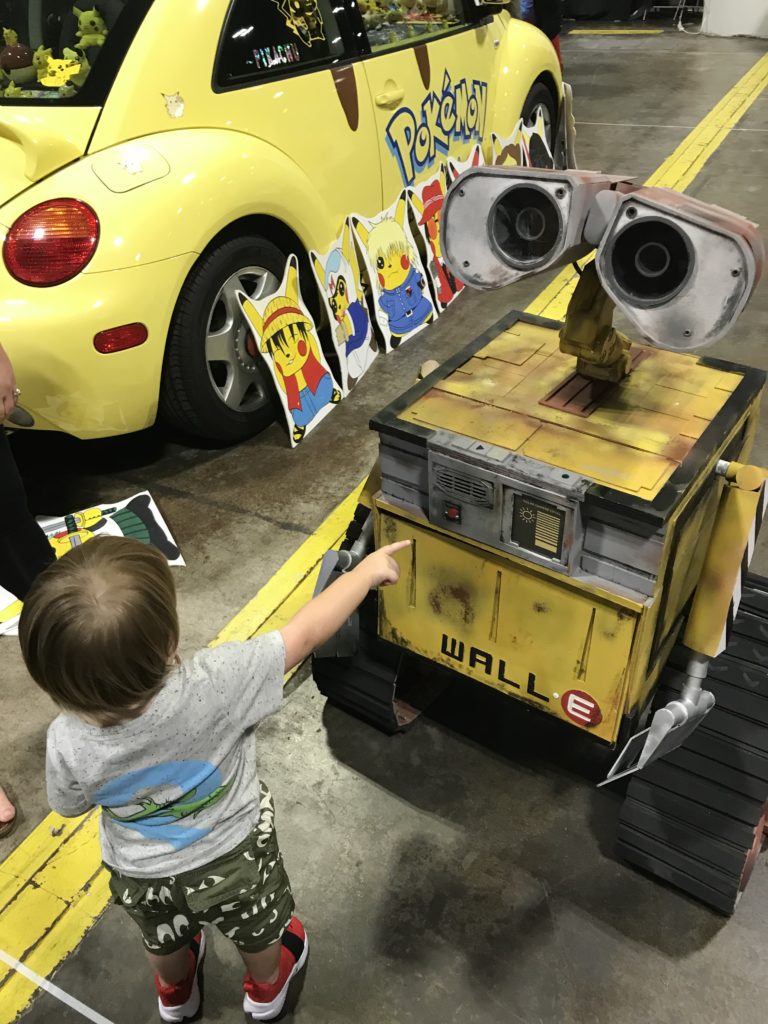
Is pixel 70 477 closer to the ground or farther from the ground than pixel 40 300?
closer to the ground

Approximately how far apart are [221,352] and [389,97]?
5.28 ft

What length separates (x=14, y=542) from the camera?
94.8 inches

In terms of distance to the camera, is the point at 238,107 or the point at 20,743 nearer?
the point at 20,743

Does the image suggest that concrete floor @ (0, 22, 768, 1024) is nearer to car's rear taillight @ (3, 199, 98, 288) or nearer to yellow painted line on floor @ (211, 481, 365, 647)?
yellow painted line on floor @ (211, 481, 365, 647)

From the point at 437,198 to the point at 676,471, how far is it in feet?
11.2

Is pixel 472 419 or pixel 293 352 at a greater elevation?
pixel 472 419

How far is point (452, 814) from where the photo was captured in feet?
7.32

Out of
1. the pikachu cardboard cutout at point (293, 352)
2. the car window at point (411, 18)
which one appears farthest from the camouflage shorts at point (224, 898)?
the car window at point (411, 18)

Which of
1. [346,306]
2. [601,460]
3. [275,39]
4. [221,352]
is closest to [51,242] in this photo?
[221,352]

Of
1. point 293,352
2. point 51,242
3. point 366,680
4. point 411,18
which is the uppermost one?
point 411,18

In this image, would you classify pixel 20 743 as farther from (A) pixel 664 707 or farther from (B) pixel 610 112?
(B) pixel 610 112

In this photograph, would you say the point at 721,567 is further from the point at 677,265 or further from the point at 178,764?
the point at 178,764

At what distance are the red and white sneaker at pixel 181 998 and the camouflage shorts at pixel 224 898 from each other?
20 centimetres

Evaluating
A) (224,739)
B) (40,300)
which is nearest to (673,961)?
(224,739)
